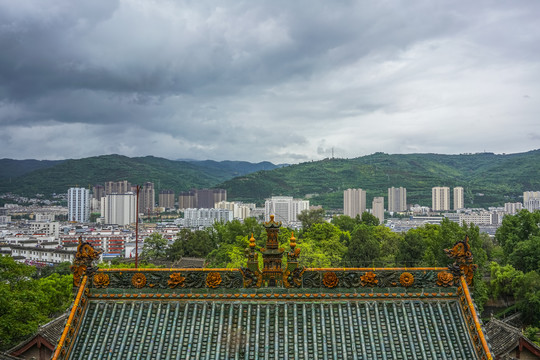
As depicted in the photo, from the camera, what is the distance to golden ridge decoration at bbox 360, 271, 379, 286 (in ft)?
23.4

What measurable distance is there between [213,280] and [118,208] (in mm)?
124028

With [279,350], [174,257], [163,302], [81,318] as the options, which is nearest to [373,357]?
[279,350]

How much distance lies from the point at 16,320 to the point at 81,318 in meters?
13.9

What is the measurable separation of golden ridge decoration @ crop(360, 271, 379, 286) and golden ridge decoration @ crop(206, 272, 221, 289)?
2.37 meters

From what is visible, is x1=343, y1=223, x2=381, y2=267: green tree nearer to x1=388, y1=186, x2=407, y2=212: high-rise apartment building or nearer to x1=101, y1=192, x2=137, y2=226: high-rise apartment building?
x1=101, y1=192, x2=137, y2=226: high-rise apartment building

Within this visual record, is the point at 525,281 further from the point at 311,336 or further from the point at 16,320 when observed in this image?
the point at 16,320

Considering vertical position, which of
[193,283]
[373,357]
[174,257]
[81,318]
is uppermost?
[193,283]

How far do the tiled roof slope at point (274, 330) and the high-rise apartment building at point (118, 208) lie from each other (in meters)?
121

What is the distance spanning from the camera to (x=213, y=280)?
7.12 meters

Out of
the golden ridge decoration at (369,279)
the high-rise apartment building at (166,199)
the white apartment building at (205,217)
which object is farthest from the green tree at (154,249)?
the high-rise apartment building at (166,199)

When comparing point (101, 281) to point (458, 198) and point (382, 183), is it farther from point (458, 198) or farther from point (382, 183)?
point (382, 183)

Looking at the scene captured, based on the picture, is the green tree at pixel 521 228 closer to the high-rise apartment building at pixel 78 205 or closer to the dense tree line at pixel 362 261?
the dense tree line at pixel 362 261

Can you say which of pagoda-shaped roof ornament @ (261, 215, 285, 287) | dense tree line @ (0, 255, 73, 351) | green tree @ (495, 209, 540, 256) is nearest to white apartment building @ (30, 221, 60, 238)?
dense tree line @ (0, 255, 73, 351)

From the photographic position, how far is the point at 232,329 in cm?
675
